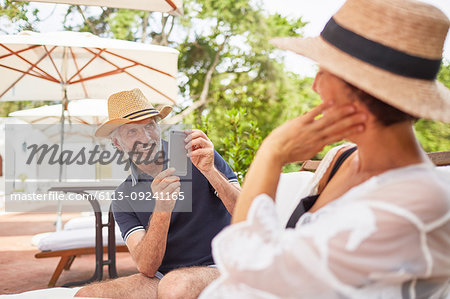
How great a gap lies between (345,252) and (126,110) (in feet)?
7.77

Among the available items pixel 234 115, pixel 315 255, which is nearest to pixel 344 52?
pixel 315 255

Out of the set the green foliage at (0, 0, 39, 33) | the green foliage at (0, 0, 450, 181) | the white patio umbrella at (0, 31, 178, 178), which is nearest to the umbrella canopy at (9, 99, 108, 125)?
the white patio umbrella at (0, 31, 178, 178)

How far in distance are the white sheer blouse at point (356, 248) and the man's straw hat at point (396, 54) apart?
183 mm

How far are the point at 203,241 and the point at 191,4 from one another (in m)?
16.2

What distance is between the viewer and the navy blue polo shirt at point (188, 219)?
2686 mm

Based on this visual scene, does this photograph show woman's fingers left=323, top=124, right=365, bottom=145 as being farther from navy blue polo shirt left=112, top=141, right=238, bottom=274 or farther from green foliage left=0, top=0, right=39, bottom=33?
green foliage left=0, top=0, right=39, bottom=33

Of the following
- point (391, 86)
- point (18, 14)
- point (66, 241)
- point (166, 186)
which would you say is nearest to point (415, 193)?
point (391, 86)

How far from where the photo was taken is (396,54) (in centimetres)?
114

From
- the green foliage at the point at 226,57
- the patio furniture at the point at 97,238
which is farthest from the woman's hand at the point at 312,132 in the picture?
the green foliage at the point at 226,57

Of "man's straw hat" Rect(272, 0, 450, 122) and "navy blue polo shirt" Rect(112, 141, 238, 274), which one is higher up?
"man's straw hat" Rect(272, 0, 450, 122)

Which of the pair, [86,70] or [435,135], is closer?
[86,70]

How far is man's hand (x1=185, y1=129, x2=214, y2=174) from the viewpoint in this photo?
8.00 ft

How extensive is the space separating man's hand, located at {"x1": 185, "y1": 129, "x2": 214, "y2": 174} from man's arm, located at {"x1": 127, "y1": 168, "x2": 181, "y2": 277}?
205 millimetres

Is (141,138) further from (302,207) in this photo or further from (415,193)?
(415,193)
